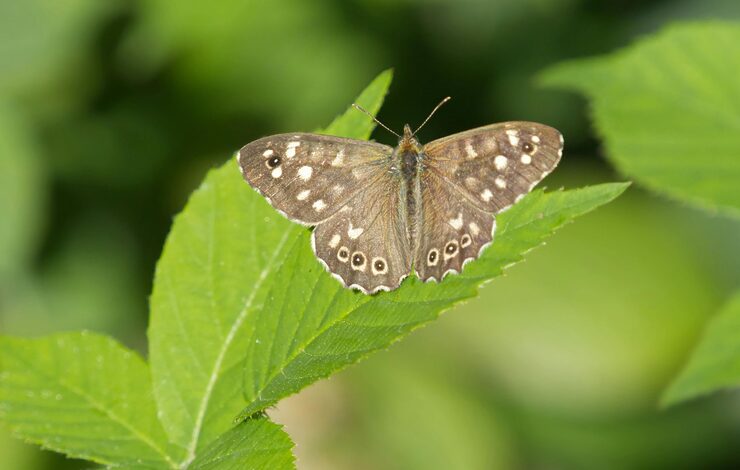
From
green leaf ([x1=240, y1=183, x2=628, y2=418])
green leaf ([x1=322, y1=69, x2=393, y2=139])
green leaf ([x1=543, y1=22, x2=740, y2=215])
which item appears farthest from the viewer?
green leaf ([x1=543, y1=22, x2=740, y2=215])

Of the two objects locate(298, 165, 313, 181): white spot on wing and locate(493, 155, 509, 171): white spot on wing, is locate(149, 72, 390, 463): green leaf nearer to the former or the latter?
locate(298, 165, 313, 181): white spot on wing

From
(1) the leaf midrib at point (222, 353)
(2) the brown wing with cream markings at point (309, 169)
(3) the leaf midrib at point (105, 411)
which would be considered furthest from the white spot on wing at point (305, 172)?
(3) the leaf midrib at point (105, 411)

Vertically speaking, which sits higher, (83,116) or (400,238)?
(83,116)

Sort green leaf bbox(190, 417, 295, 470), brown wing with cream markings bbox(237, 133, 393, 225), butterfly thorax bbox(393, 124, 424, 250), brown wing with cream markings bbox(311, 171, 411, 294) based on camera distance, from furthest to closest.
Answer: butterfly thorax bbox(393, 124, 424, 250)
brown wing with cream markings bbox(237, 133, 393, 225)
brown wing with cream markings bbox(311, 171, 411, 294)
green leaf bbox(190, 417, 295, 470)

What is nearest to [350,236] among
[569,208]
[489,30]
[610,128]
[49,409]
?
[569,208]

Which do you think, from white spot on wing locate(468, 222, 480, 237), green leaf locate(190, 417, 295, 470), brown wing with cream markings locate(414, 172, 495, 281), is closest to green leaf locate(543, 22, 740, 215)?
brown wing with cream markings locate(414, 172, 495, 281)

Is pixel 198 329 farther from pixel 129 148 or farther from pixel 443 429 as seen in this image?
pixel 129 148
